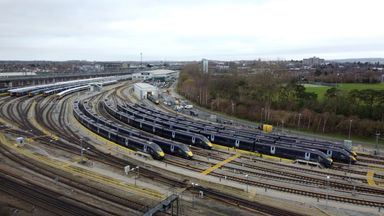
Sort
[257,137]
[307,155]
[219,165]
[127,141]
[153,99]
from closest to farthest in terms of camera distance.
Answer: [219,165]
[307,155]
[127,141]
[257,137]
[153,99]

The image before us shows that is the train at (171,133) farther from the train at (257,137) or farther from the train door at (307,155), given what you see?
the train door at (307,155)

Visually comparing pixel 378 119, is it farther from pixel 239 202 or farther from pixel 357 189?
pixel 239 202

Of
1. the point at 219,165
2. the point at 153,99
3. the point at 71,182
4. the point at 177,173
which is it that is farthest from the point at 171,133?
the point at 153,99

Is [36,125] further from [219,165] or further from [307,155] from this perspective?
[307,155]

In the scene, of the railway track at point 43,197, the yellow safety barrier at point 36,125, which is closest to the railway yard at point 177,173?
the railway track at point 43,197

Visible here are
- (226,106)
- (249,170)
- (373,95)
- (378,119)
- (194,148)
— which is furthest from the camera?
(226,106)

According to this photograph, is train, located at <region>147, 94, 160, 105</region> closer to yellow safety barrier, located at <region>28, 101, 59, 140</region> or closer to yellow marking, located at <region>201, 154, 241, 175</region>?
yellow safety barrier, located at <region>28, 101, 59, 140</region>

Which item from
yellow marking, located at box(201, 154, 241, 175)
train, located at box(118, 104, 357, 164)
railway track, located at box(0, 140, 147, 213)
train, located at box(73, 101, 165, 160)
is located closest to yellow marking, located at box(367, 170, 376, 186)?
train, located at box(118, 104, 357, 164)

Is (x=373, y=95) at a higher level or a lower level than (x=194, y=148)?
higher

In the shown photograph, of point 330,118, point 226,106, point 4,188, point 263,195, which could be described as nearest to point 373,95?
point 330,118
